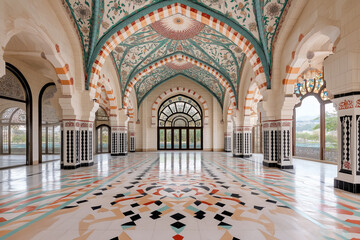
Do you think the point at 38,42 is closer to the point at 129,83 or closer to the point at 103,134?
the point at 129,83

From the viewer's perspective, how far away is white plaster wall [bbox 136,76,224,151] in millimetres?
13281

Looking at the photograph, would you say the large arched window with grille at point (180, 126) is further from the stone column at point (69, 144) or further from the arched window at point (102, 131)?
the stone column at point (69, 144)

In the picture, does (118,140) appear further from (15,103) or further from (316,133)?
(316,133)

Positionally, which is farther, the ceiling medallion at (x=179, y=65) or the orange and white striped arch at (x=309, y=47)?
the ceiling medallion at (x=179, y=65)

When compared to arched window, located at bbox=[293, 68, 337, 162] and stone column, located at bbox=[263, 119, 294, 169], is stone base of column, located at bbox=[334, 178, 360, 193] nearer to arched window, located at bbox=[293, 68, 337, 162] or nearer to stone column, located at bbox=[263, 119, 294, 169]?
stone column, located at bbox=[263, 119, 294, 169]

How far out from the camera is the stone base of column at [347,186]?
3284 millimetres

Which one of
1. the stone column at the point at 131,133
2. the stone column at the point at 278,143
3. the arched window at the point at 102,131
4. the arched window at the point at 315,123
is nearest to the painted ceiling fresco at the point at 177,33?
the stone column at the point at 278,143

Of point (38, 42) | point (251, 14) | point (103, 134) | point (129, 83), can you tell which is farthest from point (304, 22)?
point (103, 134)

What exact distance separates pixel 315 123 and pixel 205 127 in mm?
6613

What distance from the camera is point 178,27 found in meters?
7.43

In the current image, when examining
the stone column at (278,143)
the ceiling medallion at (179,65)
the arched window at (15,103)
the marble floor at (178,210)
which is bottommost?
the marble floor at (178,210)

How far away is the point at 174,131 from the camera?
14148mm

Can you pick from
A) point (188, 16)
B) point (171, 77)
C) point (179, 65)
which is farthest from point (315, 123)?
point (171, 77)

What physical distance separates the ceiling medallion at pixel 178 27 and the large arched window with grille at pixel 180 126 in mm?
6325
